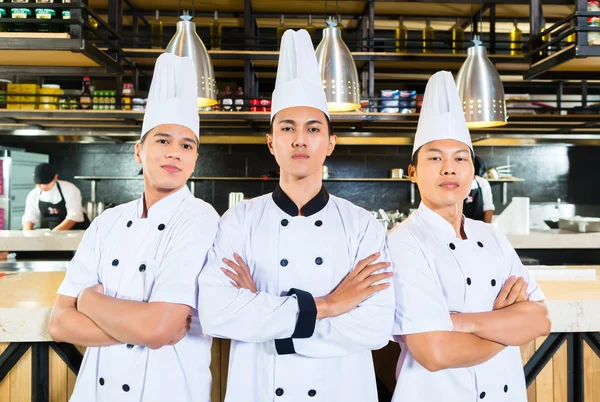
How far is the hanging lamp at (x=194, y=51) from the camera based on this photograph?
7.98 feet

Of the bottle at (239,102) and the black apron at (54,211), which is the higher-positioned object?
the bottle at (239,102)

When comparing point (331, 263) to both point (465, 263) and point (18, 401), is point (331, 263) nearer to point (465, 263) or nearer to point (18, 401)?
point (465, 263)

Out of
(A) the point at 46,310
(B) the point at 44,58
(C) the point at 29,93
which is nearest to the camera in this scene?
(A) the point at 46,310

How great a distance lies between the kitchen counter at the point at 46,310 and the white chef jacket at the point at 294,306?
684 mm

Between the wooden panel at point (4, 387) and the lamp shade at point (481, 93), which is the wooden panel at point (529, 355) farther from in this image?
the wooden panel at point (4, 387)

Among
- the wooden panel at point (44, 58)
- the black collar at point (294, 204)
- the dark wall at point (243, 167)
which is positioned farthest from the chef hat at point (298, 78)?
the dark wall at point (243, 167)

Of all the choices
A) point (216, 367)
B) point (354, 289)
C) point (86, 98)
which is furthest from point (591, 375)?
point (86, 98)

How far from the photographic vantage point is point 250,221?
160 cm

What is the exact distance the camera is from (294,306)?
139cm

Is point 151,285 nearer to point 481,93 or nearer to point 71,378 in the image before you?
point 71,378

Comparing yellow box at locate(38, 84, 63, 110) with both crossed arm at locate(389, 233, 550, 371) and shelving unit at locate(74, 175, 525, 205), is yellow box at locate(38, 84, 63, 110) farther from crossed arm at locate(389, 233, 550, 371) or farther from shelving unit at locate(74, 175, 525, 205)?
crossed arm at locate(389, 233, 550, 371)

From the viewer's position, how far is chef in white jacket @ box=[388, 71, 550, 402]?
4.84ft

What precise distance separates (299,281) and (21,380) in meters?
1.10

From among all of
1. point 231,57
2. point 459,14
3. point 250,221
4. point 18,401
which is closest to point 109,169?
point 231,57
